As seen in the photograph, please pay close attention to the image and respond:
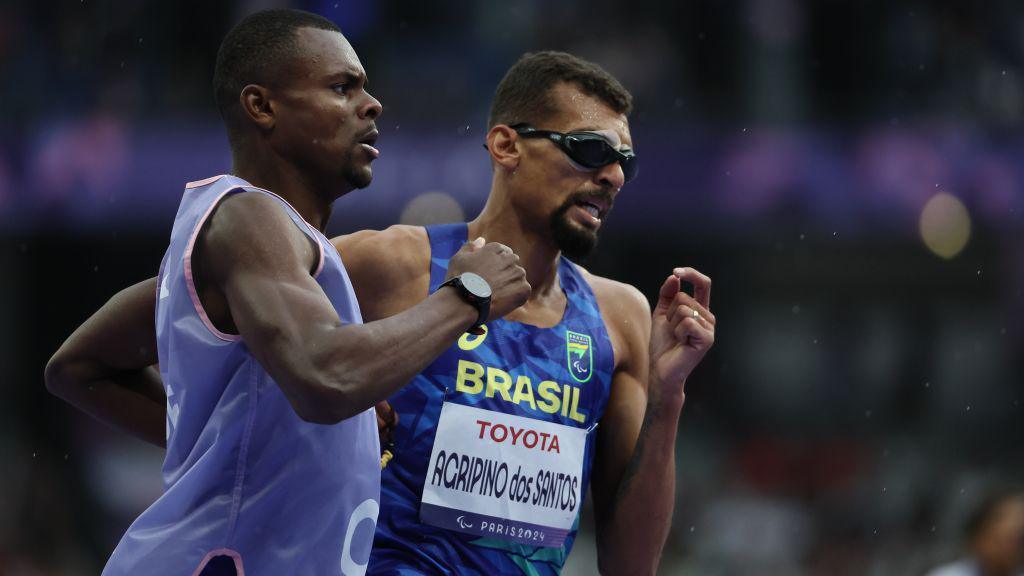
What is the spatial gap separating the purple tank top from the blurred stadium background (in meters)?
8.60

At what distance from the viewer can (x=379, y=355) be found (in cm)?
284

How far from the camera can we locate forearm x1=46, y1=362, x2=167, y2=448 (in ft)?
12.3

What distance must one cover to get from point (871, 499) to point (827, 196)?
113 inches

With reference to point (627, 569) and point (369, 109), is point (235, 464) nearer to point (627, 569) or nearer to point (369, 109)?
point (369, 109)

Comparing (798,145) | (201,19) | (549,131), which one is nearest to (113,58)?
(201,19)

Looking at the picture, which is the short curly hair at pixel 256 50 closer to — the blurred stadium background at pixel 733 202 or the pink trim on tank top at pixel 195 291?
the pink trim on tank top at pixel 195 291

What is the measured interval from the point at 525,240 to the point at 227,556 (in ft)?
5.24

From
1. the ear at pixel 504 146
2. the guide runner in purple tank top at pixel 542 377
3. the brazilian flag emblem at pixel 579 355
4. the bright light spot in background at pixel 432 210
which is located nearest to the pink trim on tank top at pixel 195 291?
the guide runner in purple tank top at pixel 542 377

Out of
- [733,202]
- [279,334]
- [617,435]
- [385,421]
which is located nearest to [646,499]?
[617,435]

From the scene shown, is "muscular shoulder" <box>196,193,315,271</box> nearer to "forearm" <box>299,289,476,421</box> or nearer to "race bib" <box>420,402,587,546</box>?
"forearm" <box>299,289,476,421</box>

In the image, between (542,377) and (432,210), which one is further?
(432,210)

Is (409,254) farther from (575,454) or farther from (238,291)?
(238,291)

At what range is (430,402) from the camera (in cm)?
387

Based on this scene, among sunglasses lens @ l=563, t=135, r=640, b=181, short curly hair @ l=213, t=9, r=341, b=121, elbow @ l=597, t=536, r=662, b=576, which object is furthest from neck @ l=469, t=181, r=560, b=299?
short curly hair @ l=213, t=9, r=341, b=121
